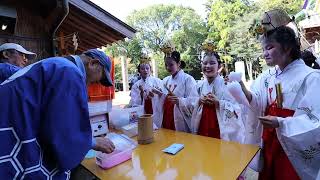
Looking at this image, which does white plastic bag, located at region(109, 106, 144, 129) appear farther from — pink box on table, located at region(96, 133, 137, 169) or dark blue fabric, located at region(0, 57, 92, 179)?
dark blue fabric, located at region(0, 57, 92, 179)

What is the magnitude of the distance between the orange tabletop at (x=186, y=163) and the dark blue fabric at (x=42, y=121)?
0.49 metres

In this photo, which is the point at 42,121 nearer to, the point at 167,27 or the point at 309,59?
the point at 309,59

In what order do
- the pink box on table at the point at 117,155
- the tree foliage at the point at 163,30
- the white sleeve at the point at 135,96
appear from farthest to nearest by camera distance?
1. the tree foliage at the point at 163,30
2. the white sleeve at the point at 135,96
3. the pink box on table at the point at 117,155

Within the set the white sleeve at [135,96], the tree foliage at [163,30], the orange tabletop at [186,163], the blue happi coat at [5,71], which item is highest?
the tree foliage at [163,30]

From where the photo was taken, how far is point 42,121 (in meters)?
1.30

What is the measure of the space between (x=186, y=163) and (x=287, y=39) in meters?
1.37

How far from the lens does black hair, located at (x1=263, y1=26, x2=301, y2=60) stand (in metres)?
2.15

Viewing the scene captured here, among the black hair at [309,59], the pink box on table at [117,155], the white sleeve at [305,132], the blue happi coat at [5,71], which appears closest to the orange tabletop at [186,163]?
the pink box on table at [117,155]

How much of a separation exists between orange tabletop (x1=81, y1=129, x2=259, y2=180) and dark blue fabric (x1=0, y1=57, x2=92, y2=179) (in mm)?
495

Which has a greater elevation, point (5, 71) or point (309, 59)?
point (309, 59)

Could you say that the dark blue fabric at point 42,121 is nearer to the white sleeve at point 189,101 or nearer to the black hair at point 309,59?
the white sleeve at point 189,101

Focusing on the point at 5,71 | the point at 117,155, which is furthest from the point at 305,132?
the point at 5,71

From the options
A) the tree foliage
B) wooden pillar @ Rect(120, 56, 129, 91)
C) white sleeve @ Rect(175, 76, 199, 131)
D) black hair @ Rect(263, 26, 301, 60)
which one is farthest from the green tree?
black hair @ Rect(263, 26, 301, 60)

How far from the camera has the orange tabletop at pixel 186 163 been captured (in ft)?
5.51
